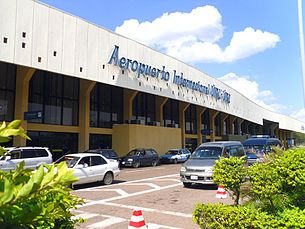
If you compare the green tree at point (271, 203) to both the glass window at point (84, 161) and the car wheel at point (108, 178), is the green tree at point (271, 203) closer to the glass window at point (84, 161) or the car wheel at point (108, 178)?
the glass window at point (84, 161)

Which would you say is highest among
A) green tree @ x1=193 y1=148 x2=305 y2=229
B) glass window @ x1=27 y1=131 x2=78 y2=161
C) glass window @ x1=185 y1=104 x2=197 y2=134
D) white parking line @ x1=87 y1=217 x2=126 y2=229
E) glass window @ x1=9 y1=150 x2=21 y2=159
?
glass window @ x1=185 y1=104 x2=197 y2=134

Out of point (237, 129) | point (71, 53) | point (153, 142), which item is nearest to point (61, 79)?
point (71, 53)

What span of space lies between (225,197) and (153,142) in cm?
2369

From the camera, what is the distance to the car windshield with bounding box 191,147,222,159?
1557cm

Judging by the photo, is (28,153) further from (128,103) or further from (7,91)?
(128,103)

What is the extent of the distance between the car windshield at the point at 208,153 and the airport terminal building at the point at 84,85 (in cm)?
1038

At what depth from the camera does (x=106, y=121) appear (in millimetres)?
32031

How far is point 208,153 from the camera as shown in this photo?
52.0ft

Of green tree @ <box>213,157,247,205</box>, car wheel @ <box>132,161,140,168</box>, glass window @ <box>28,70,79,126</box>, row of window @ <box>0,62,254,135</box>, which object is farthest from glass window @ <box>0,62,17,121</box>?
green tree @ <box>213,157,247,205</box>

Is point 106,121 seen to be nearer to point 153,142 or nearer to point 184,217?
point 153,142

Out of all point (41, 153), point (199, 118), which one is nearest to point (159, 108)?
point (199, 118)

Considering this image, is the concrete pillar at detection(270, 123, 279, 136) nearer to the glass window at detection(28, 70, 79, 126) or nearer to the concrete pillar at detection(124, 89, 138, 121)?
the concrete pillar at detection(124, 89, 138, 121)

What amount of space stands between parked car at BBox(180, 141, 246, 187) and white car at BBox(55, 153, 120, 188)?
3.44 meters

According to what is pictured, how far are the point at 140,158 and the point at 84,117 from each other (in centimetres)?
563
